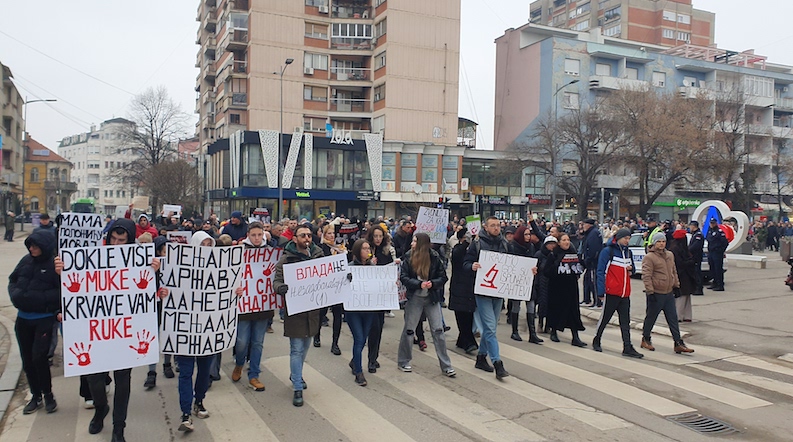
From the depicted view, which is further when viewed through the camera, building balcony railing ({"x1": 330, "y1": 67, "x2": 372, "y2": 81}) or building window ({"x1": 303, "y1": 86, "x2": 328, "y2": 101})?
building balcony railing ({"x1": 330, "y1": 67, "x2": 372, "y2": 81})

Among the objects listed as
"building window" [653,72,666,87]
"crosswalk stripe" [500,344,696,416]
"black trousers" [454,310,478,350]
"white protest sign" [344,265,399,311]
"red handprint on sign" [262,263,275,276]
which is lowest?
"crosswalk stripe" [500,344,696,416]

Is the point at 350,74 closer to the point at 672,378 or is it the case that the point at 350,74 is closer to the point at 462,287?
the point at 462,287

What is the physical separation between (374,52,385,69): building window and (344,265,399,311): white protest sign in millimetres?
46516

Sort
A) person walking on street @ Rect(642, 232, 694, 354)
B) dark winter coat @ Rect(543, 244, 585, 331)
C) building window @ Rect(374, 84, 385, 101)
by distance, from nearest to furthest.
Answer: person walking on street @ Rect(642, 232, 694, 354)
dark winter coat @ Rect(543, 244, 585, 331)
building window @ Rect(374, 84, 385, 101)

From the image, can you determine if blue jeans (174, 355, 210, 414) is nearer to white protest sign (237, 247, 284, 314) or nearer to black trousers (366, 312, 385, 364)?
white protest sign (237, 247, 284, 314)

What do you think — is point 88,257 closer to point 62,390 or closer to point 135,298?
point 135,298

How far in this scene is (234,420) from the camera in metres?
6.28

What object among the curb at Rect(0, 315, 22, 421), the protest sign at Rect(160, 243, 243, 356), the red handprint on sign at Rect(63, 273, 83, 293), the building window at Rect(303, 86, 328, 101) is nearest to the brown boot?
the protest sign at Rect(160, 243, 243, 356)

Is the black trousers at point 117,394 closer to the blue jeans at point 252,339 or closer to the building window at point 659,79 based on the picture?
the blue jeans at point 252,339

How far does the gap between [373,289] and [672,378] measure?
4051 millimetres

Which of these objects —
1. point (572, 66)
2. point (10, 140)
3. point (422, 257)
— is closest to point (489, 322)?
point (422, 257)

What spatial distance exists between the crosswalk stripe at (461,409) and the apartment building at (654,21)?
7871cm

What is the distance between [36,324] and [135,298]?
1.17 metres

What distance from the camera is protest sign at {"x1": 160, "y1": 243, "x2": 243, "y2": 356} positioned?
5.99m
